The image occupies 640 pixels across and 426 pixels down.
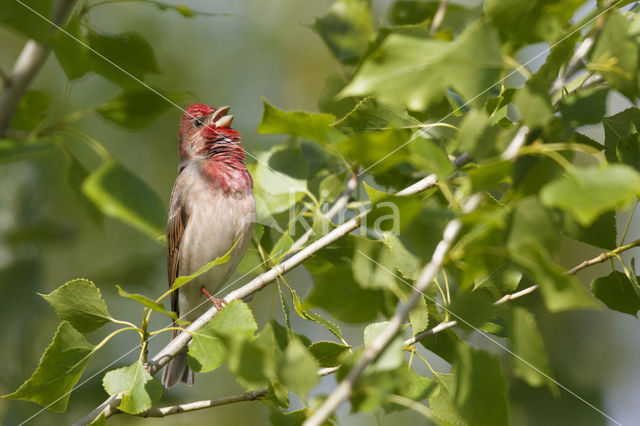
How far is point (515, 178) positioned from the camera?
5.66ft

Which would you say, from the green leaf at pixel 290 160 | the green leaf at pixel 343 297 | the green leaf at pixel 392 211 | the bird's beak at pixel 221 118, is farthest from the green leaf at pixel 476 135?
the bird's beak at pixel 221 118

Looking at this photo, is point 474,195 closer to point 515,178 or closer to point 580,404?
point 515,178

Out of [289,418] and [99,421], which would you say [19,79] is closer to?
[99,421]

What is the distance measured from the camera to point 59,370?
8.32 feet

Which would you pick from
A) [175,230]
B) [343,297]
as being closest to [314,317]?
[343,297]

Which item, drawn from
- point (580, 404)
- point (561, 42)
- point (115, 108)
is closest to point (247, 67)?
point (115, 108)

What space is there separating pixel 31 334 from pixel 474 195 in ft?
13.2

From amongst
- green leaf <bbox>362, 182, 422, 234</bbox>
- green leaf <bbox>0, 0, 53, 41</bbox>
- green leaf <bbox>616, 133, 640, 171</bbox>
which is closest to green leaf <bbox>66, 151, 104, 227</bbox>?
green leaf <bbox>0, 0, 53, 41</bbox>

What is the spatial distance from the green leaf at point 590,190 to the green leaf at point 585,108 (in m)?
0.32

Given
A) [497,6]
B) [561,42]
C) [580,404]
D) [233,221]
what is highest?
[497,6]

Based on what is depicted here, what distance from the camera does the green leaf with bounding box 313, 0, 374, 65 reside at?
11.7 feet

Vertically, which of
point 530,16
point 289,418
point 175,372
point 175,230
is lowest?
point 175,372

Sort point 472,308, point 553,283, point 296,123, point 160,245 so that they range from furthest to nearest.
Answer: point 160,245 → point 296,123 → point 472,308 → point 553,283

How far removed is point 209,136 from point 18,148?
1884mm
